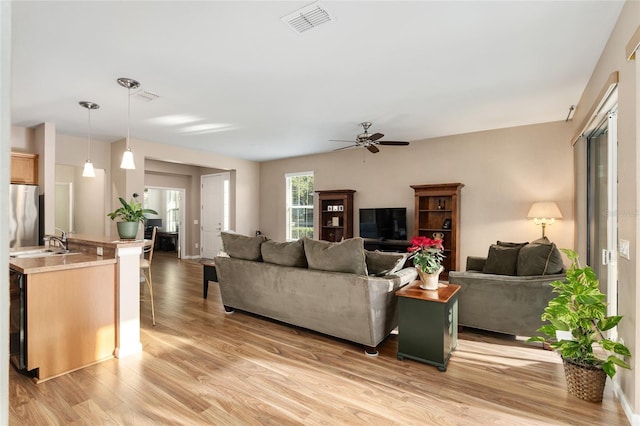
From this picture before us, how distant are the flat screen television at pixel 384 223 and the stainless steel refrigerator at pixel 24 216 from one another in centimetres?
556

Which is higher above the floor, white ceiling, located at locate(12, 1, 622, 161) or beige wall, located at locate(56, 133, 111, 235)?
white ceiling, located at locate(12, 1, 622, 161)

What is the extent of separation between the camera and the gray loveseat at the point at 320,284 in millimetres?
2906

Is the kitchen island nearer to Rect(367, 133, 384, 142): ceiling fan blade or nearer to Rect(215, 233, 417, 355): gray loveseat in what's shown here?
Rect(215, 233, 417, 355): gray loveseat

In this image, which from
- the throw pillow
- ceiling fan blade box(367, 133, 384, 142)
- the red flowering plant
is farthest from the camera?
ceiling fan blade box(367, 133, 384, 142)

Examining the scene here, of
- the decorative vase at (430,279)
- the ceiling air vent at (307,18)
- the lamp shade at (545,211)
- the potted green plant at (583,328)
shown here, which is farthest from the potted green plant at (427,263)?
the lamp shade at (545,211)

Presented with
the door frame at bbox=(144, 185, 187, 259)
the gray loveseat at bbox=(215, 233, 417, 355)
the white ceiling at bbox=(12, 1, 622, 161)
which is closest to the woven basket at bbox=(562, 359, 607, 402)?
the gray loveseat at bbox=(215, 233, 417, 355)

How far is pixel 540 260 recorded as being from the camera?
3207mm

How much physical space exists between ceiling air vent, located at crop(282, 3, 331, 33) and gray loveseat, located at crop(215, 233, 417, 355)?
182 centimetres

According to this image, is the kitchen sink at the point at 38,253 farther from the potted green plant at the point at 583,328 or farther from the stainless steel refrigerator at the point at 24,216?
the potted green plant at the point at 583,328

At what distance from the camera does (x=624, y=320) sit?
2.17 meters

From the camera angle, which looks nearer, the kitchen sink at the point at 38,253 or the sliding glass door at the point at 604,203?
the sliding glass door at the point at 604,203

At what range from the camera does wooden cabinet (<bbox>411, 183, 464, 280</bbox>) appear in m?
5.45

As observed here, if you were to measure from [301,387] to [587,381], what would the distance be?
2021 mm

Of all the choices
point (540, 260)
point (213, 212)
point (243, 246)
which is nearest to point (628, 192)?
point (540, 260)
